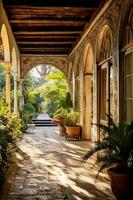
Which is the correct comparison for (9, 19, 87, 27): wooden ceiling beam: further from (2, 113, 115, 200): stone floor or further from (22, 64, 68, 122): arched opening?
(22, 64, 68, 122): arched opening

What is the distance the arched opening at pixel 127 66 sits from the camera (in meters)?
6.15

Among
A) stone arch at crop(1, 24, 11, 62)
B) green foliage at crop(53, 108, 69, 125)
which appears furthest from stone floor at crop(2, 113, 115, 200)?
green foliage at crop(53, 108, 69, 125)

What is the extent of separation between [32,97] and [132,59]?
51.8ft

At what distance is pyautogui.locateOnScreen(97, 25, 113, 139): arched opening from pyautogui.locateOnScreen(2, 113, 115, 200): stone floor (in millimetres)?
1250

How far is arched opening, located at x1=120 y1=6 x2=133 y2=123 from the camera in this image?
6.15 metres

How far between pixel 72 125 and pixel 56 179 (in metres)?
6.46

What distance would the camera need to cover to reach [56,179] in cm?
586

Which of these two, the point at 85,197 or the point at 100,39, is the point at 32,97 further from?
the point at 85,197

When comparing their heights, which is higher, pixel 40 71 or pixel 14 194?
pixel 40 71

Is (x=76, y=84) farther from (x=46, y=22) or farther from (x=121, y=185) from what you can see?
(x=121, y=185)

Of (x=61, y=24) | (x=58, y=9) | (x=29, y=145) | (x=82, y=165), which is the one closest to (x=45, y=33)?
(x=61, y=24)

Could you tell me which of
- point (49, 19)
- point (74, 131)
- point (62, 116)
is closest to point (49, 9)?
point (49, 19)

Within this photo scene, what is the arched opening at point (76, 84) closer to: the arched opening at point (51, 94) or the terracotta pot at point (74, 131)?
the arched opening at point (51, 94)

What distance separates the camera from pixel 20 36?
12.3 m
